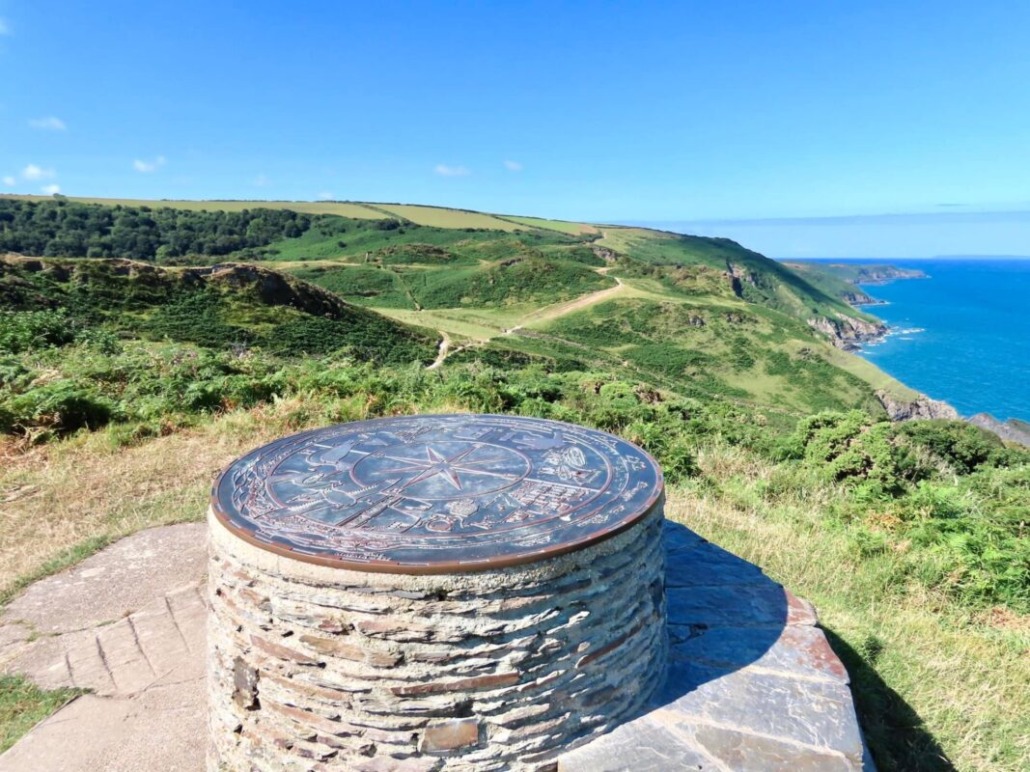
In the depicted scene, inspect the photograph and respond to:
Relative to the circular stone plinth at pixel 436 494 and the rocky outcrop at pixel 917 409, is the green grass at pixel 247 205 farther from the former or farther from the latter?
the circular stone plinth at pixel 436 494

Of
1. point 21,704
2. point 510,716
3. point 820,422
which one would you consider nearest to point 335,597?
point 510,716

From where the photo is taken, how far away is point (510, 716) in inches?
95.9

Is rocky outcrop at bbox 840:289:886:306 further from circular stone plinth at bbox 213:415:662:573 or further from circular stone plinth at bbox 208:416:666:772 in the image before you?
circular stone plinth at bbox 208:416:666:772

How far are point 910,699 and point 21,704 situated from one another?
16.5 ft

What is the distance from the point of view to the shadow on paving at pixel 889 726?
10.6 feet

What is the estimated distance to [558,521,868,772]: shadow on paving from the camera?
2.50m

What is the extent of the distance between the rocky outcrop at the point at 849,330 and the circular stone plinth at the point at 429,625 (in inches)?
3210

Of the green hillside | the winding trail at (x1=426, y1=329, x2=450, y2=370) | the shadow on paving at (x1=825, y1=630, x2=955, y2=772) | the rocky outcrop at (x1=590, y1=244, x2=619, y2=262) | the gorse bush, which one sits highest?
the rocky outcrop at (x1=590, y1=244, x2=619, y2=262)

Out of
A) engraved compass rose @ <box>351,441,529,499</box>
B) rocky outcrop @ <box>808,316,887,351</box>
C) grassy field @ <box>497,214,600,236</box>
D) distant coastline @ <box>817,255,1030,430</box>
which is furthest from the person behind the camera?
grassy field @ <box>497,214,600,236</box>

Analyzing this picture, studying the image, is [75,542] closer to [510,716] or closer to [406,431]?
[406,431]

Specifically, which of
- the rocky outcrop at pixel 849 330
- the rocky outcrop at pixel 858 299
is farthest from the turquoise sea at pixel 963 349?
the rocky outcrop at pixel 858 299

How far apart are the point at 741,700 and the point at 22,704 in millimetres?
3835

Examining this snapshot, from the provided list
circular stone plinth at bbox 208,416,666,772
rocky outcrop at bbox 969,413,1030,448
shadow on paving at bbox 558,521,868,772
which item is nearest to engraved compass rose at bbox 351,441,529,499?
circular stone plinth at bbox 208,416,666,772

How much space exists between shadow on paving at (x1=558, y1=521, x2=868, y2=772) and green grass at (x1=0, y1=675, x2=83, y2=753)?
2.93 m
